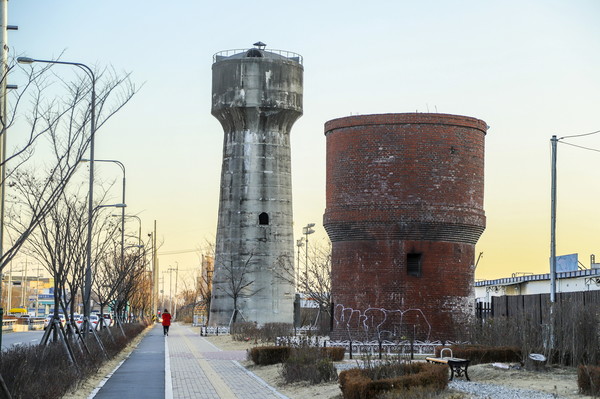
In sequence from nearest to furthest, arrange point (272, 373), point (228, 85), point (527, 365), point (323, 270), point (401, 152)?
point (527, 365)
point (272, 373)
point (401, 152)
point (228, 85)
point (323, 270)

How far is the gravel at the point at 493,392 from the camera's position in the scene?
18.8 meters

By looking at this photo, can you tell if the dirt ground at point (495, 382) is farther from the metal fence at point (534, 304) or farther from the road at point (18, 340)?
the road at point (18, 340)

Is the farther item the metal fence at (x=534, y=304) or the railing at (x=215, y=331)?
the railing at (x=215, y=331)

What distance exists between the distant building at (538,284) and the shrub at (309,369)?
83.5ft

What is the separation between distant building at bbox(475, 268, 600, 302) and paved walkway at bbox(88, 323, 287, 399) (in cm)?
2126

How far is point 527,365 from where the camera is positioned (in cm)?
2444

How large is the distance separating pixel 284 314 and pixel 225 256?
17.4ft

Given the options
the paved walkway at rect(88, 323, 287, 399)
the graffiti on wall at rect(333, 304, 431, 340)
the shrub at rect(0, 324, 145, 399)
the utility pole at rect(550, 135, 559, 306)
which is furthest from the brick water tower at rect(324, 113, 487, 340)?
the shrub at rect(0, 324, 145, 399)

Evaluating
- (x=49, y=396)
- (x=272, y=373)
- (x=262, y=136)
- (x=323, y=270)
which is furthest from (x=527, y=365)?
(x=323, y=270)

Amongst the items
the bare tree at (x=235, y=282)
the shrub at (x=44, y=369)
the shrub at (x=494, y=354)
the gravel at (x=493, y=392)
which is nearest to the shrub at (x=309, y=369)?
the gravel at (x=493, y=392)

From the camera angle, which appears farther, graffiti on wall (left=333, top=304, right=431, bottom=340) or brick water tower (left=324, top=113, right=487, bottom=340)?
brick water tower (left=324, top=113, right=487, bottom=340)

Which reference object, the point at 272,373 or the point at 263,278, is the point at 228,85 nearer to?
the point at 263,278

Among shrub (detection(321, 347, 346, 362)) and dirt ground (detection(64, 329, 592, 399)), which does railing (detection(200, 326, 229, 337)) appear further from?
dirt ground (detection(64, 329, 592, 399))

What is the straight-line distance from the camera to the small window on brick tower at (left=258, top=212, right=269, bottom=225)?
5791cm
